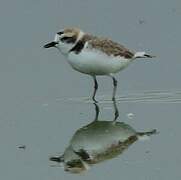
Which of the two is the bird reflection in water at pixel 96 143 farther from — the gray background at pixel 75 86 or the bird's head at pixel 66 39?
the bird's head at pixel 66 39

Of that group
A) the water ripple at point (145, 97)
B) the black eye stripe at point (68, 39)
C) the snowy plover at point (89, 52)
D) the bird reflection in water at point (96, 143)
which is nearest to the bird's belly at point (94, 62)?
the snowy plover at point (89, 52)

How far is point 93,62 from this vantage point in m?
9.34

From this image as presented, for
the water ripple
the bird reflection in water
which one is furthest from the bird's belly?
the bird reflection in water

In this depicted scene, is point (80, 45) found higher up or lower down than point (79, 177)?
higher up

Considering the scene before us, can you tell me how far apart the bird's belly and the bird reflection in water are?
0.76 meters

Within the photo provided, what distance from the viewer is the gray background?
7613 mm

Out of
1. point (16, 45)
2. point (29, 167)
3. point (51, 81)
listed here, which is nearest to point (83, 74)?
point (51, 81)

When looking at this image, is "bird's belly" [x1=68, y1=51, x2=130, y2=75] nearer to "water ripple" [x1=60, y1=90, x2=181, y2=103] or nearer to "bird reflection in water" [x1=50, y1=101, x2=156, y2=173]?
"water ripple" [x1=60, y1=90, x2=181, y2=103]

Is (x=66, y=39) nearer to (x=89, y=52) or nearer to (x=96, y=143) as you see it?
(x=89, y=52)

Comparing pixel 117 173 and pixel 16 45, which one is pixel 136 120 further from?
pixel 16 45

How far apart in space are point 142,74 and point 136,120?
1.58 m

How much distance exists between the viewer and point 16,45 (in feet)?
37.4

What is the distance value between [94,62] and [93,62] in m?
0.01

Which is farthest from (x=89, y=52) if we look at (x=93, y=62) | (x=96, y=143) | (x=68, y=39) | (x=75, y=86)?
(x=96, y=143)
